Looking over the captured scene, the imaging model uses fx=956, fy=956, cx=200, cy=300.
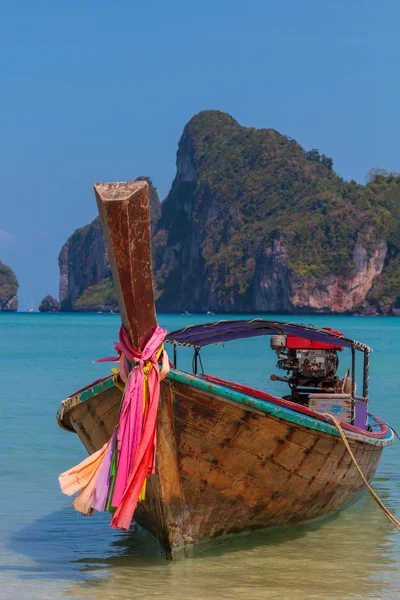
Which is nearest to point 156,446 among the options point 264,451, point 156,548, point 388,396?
point 264,451

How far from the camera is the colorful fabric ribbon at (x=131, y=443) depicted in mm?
6332

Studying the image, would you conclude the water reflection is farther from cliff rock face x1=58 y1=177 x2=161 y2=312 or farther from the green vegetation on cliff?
cliff rock face x1=58 y1=177 x2=161 y2=312

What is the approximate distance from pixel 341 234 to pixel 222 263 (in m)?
17.6

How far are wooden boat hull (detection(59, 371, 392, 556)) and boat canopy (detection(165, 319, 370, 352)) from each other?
3.83ft

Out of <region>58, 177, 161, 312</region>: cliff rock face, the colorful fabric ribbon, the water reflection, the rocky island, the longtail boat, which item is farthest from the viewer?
<region>58, 177, 161, 312</region>: cliff rock face

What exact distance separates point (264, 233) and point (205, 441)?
4247 inches

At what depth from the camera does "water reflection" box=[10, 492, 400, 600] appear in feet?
22.1

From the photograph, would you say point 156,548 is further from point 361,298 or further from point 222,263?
point 222,263

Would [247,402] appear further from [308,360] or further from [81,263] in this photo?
[81,263]

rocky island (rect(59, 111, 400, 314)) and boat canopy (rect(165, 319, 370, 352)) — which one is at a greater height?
rocky island (rect(59, 111, 400, 314))

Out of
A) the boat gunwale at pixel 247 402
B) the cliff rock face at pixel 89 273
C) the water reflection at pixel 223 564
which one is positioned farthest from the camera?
the cliff rock face at pixel 89 273

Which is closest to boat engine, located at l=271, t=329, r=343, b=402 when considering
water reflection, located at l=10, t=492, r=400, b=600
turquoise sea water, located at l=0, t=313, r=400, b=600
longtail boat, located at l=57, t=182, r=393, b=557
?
turquoise sea water, located at l=0, t=313, r=400, b=600

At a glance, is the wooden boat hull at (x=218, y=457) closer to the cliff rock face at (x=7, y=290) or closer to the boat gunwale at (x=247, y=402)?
the boat gunwale at (x=247, y=402)

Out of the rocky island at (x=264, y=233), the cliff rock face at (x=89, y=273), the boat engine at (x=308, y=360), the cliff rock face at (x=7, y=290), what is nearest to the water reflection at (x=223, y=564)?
the boat engine at (x=308, y=360)
